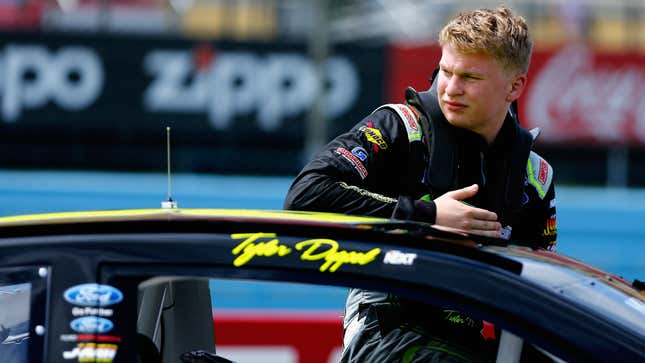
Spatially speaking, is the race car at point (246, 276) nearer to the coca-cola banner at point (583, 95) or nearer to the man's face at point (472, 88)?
the man's face at point (472, 88)

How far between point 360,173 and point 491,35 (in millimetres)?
461

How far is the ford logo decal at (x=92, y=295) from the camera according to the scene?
2021 millimetres

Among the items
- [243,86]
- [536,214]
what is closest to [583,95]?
[243,86]

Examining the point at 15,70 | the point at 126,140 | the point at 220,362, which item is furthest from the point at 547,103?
the point at 220,362

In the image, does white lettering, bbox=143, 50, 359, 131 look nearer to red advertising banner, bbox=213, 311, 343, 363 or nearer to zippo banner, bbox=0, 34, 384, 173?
zippo banner, bbox=0, 34, 384, 173

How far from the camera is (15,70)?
12570 millimetres

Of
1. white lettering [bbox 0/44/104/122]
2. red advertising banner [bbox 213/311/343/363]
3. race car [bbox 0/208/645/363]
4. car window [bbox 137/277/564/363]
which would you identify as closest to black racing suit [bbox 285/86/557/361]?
car window [bbox 137/277/564/363]

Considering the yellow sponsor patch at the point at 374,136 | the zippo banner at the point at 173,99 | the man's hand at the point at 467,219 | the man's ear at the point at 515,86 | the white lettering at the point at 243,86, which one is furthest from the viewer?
the white lettering at the point at 243,86

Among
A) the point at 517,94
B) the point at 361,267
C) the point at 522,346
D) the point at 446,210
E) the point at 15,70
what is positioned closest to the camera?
the point at 361,267

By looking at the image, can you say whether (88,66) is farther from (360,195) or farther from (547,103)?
(360,195)

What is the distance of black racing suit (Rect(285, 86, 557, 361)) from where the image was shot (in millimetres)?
2623

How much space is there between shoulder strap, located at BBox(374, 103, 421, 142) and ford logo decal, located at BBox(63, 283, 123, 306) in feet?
3.55

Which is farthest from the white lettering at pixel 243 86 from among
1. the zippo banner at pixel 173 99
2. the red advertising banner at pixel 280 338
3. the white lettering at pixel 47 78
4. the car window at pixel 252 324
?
the red advertising banner at pixel 280 338

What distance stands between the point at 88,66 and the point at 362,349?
1058 centimetres
